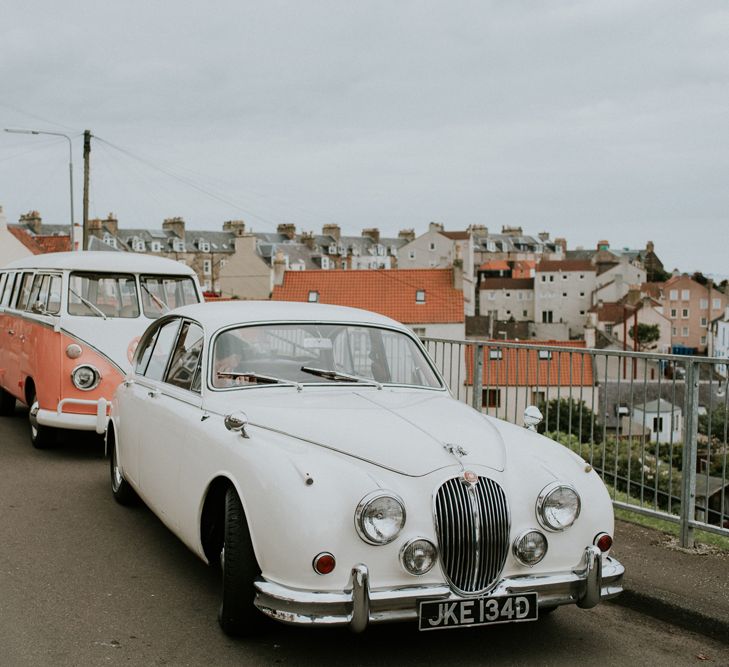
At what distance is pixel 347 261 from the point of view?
13038 cm

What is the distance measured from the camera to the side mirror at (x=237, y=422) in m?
4.56

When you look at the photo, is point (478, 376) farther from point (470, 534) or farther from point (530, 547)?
point (470, 534)

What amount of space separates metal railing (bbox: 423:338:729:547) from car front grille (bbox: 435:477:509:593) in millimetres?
2465

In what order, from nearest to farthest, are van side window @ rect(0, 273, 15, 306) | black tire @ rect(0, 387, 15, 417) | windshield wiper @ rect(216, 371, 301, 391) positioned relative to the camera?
1. windshield wiper @ rect(216, 371, 301, 391)
2. van side window @ rect(0, 273, 15, 306)
3. black tire @ rect(0, 387, 15, 417)

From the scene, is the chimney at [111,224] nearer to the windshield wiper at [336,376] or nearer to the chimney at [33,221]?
the chimney at [33,221]

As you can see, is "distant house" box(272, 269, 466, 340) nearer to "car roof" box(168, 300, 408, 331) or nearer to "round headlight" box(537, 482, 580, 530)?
"car roof" box(168, 300, 408, 331)

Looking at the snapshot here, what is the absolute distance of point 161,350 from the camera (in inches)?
255

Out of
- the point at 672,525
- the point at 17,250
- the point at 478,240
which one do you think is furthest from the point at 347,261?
the point at 672,525

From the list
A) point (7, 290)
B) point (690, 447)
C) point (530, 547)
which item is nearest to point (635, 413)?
point (690, 447)

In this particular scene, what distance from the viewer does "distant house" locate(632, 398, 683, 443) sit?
657 centimetres

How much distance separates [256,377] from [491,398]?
4011 millimetres

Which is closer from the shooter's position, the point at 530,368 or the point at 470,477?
the point at 470,477

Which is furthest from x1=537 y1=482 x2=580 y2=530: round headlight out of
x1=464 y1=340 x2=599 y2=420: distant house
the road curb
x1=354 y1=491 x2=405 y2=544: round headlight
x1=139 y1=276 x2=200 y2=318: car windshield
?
x1=139 y1=276 x2=200 y2=318: car windshield

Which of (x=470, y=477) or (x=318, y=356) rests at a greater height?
(x=318, y=356)
